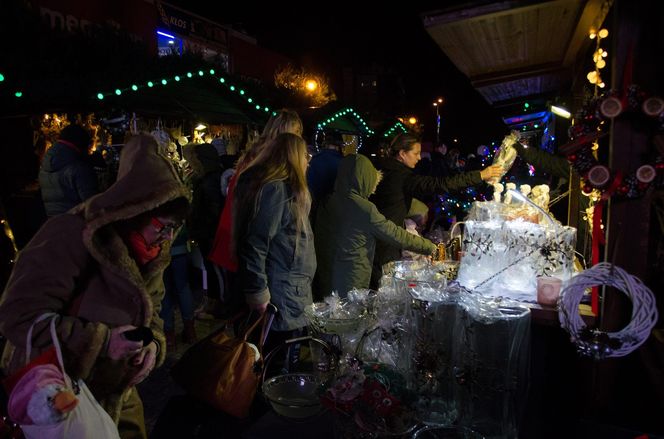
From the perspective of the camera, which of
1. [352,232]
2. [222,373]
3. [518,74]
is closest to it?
[222,373]

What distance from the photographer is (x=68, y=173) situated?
4812 mm

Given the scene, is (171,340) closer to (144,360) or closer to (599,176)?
(144,360)

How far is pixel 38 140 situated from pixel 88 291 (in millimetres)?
7276

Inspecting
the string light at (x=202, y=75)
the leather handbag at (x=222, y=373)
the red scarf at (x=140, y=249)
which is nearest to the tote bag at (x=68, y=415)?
the red scarf at (x=140, y=249)

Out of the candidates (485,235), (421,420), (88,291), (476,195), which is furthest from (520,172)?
(88,291)

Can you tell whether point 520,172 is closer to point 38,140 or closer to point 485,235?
point 485,235

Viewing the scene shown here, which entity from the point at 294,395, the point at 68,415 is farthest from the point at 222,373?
the point at 68,415

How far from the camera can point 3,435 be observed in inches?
78.2

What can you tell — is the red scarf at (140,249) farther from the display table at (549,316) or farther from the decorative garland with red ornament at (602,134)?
the decorative garland with red ornament at (602,134)

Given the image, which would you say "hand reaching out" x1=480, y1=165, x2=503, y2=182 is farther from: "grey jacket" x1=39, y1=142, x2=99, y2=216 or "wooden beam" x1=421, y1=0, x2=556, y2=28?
"grey jacket" x1=39, y1=142, x2=99, y2=216

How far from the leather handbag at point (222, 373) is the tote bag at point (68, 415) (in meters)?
0.67

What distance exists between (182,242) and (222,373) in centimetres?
272

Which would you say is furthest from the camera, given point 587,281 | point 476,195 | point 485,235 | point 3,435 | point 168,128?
point 476,195

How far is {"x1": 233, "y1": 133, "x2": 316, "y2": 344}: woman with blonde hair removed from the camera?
324cm
